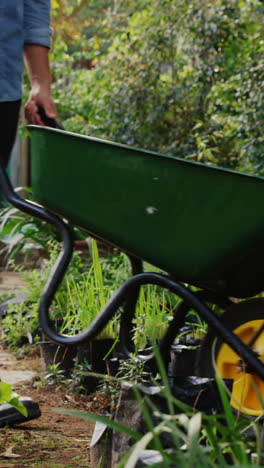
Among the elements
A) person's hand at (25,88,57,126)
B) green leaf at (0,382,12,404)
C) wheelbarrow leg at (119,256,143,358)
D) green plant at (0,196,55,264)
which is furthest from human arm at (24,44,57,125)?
green plant at (0,196,55,264)

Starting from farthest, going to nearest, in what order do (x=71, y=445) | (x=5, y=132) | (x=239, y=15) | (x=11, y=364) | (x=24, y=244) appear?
(x=239, y=15) < (x=24, y=244) < (x=11, y=364) < (x=5, y=132) < (x=71, y=445)

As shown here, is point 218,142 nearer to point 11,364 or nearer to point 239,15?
point 239,15

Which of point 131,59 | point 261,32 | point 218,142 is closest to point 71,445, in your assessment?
point 261,32

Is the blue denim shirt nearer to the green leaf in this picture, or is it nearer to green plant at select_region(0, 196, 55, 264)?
the green leaf

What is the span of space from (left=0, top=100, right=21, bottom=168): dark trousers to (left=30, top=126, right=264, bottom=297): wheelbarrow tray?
0.38 meters

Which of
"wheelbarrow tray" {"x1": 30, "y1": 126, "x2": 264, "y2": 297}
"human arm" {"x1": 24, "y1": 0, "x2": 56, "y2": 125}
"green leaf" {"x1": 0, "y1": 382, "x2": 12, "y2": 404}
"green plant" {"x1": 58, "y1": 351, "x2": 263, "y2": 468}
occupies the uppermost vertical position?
"human arm" {"x1": 24, "y1": 0, "x2": 56, "y2": 125}

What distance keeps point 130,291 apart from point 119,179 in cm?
28

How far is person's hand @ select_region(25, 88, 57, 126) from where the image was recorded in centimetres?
218

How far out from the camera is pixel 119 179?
1.79 meters

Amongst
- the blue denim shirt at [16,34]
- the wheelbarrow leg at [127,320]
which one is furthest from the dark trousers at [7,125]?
the wheelbarrow leg at [127,320]

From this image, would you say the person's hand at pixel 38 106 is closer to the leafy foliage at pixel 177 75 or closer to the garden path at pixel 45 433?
the garden path at pixel 45 433

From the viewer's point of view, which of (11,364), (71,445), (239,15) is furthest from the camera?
Answer: (239,15)

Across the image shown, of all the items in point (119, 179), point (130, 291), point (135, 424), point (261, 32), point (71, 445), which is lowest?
point (71, 445)

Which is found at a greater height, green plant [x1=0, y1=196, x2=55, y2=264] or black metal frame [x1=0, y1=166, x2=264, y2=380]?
black metal frame [x1=0, y1=166, x2=264, y2=380]
